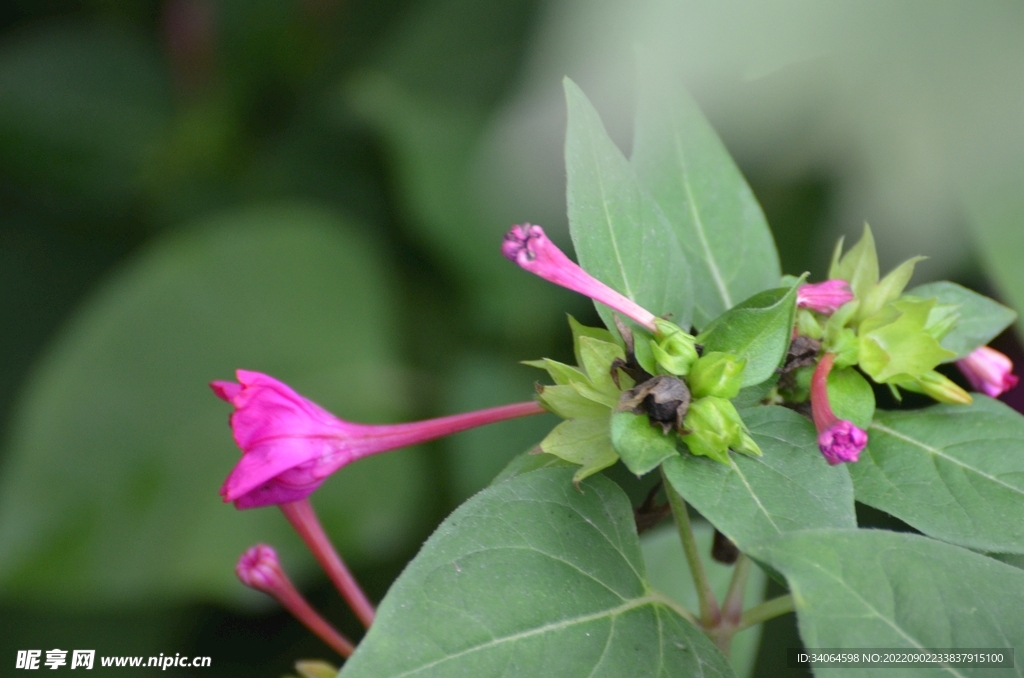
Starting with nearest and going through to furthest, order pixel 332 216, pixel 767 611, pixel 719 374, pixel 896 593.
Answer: pixel 896 593 → pixel 719 374 → pixel 767 611 → pixel 332 216

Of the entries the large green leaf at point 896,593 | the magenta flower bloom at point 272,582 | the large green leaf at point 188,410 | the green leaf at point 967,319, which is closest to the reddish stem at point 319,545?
the magenta flower bloom at point 272,582

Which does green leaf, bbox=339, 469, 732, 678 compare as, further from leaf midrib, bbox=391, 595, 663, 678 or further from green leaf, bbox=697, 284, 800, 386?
green leaf, bbox=697, 284, 800, 386

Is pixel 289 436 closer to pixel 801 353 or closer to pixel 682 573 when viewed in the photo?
pixel 801 353

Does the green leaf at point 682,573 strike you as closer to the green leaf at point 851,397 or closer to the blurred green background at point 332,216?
the blurred green background at point 332,216

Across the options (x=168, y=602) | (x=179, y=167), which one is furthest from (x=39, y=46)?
(x=168, y=602)

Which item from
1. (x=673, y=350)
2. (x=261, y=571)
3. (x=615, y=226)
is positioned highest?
(x=615, y=226)

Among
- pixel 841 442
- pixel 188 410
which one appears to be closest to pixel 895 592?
pixel 841 442
